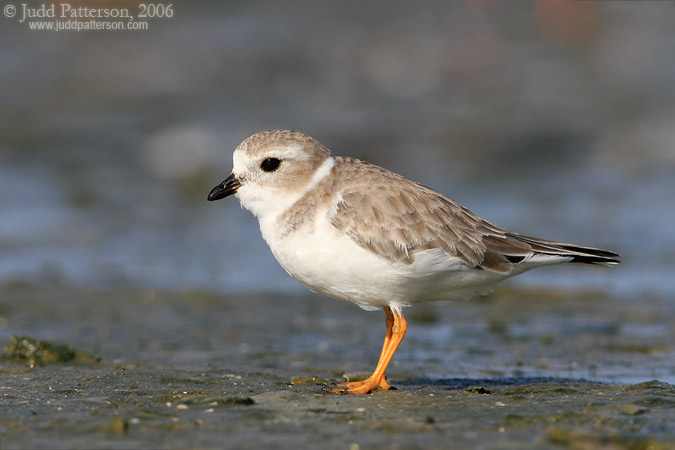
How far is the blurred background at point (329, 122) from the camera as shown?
1159 centimetres

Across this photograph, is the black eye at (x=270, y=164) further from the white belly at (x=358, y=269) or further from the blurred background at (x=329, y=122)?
the blurred background at (x=329, y=122)

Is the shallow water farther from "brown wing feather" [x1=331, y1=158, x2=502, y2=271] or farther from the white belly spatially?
"brown wing feather" [x1=331, y1=158, x2=502, y2=271]

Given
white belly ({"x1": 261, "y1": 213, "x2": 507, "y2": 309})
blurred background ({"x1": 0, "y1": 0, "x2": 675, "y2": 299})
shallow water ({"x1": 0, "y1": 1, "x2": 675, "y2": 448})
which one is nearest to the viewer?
white belly ({"x1": 261, "y1": 213, "x2": 507, "y2": 309})

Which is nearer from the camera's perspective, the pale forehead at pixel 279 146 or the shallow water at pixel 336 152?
the pale forehead at pixel 279 146

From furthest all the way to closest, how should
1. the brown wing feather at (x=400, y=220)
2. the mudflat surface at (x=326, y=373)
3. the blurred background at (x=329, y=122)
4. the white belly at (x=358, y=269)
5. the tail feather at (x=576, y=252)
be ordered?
the blurred background at (x=329, y=122) < the tail feather at (x=576, y=252) < the brown wing feather at (x=400, y=220) < the white belly at (x=358, y=269) < the mudflat surface at (x=326, y=373)

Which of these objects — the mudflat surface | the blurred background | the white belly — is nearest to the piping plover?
the white belly

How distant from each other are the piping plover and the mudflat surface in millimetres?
675

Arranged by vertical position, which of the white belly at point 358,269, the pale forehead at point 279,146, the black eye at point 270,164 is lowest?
the white belly at point 358,269

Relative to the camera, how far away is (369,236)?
550 cm

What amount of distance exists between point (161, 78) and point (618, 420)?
1777 cm

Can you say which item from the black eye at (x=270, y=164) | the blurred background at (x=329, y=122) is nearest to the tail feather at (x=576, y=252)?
the black eye at (x=270, y=164)

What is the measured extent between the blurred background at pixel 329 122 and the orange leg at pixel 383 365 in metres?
4.10

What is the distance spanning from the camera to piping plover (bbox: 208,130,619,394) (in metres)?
5.47

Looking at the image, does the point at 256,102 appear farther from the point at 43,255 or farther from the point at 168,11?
the point at 43,255
